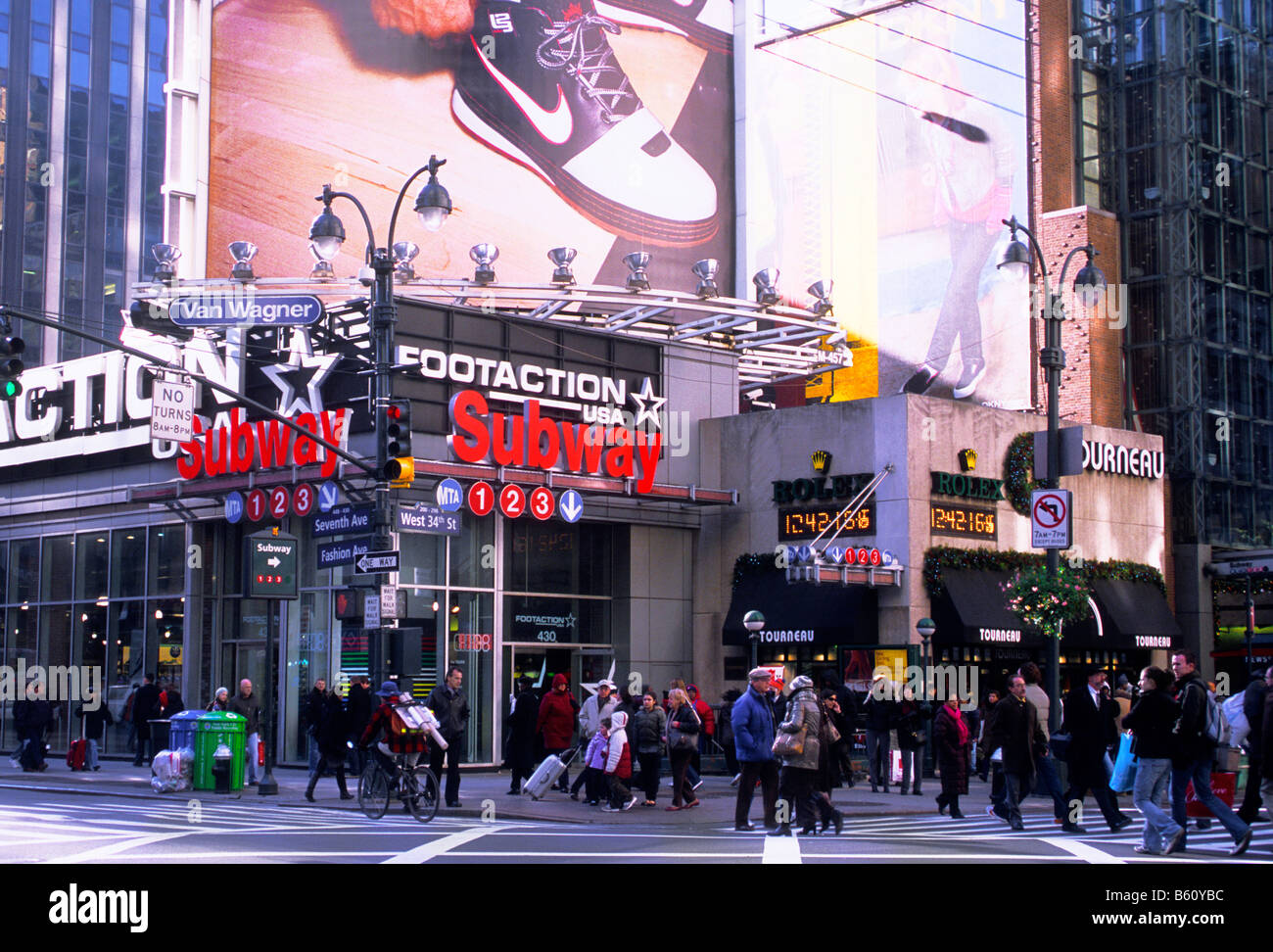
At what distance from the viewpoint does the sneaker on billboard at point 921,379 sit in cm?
5834

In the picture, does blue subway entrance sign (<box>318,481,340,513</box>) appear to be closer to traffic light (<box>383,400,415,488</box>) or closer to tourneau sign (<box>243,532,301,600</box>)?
tourneau sign (<box>243,532,301,600</box>)

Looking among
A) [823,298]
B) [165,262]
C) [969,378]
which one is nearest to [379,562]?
[165,262]

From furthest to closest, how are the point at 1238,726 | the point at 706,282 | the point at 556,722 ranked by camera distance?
1. the point at 706,282
2. the point at 556,722
3. the point at 1238,726

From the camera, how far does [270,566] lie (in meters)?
24.6

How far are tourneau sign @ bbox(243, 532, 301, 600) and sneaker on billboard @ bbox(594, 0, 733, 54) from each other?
1159 inches

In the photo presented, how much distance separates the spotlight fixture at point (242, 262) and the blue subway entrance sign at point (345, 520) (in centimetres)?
1008

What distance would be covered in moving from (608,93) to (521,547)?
71.2ft

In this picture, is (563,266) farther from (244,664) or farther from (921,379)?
(921,379)

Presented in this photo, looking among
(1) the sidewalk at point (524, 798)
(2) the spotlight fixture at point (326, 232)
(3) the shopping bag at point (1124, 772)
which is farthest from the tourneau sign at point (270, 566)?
(3) the shopping bag at point (1124, 772)

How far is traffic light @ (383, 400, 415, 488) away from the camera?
21797 millimetres

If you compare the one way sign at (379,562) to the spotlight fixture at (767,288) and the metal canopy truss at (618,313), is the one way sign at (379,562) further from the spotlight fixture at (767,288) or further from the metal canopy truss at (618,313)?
the spotlight fixture at (767,288)

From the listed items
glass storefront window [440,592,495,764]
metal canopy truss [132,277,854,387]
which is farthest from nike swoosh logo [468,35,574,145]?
glass storefront window [440,592,495,764]

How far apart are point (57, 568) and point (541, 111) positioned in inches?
783
